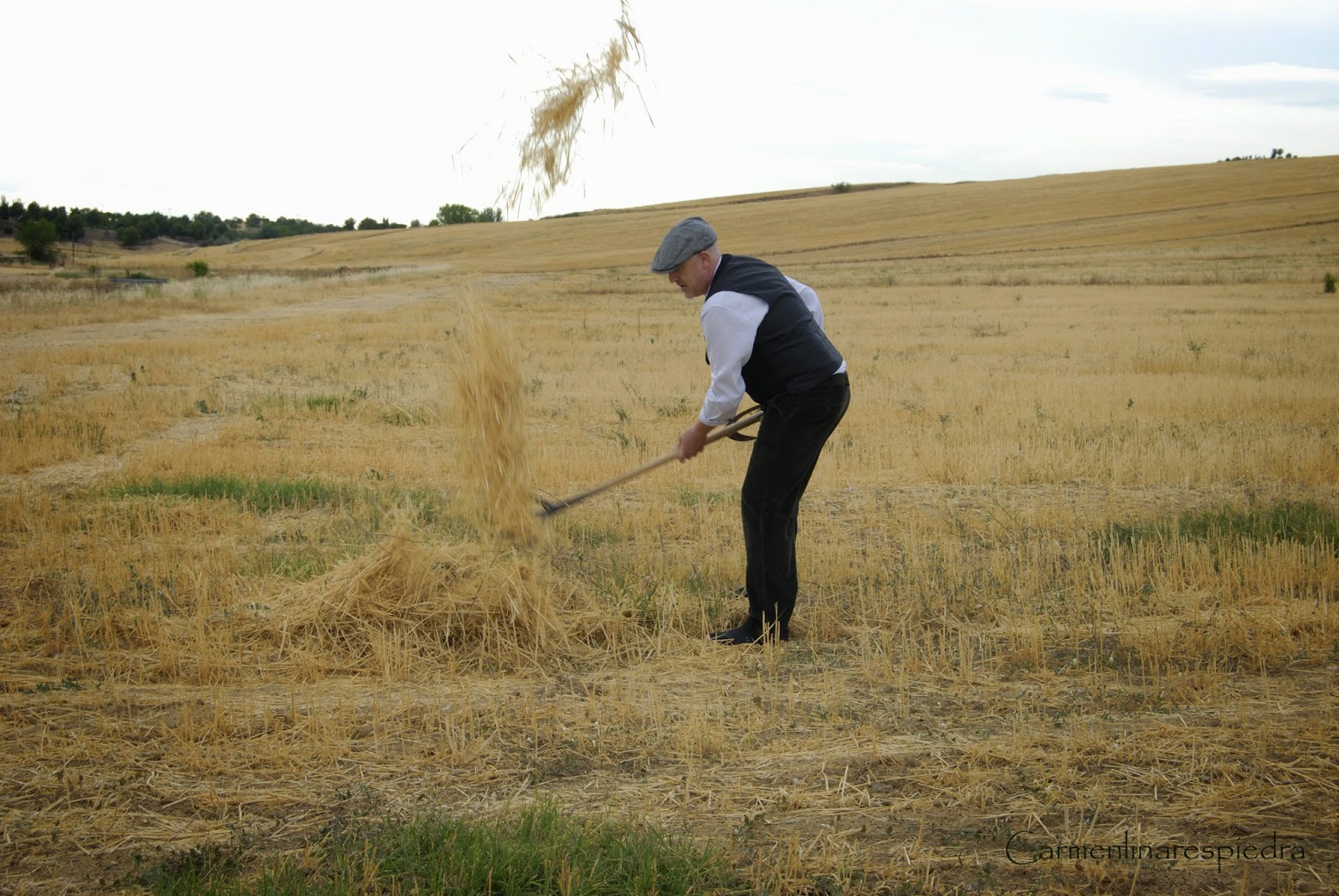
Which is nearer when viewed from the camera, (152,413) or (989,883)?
(989,883)

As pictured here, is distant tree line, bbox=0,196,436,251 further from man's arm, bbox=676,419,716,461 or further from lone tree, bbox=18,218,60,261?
man's arm, bbox=676,419,716,461

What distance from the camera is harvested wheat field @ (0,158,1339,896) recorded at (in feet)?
10.8

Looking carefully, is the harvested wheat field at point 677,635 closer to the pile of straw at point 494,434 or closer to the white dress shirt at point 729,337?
the pile of straw at point 494,434

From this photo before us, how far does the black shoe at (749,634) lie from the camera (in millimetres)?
5137

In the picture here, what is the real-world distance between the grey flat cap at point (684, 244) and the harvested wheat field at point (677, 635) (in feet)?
3.78

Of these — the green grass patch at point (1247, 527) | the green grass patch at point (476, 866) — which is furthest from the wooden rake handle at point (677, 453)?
the green grass patch at point (1247, 527)

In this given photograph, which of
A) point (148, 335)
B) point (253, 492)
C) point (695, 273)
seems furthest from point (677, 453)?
point (148, 335)

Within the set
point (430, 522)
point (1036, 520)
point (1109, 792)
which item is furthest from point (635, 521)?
point (1109, 792)

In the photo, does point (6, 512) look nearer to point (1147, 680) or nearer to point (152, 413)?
point (152, 413)

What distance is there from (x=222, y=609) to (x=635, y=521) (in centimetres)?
270

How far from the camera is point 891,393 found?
1285 centimetres

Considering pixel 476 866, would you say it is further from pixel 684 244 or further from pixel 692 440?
pixel 684 244

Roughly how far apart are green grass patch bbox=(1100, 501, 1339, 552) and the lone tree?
59709 mm

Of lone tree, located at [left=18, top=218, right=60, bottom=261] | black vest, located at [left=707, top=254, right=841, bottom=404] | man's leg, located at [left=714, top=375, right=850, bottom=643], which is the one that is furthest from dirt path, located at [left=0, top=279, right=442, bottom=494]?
lone tree, located at [left=18, top=218, right=60, bottom=261]
